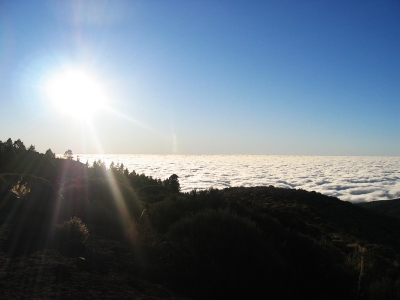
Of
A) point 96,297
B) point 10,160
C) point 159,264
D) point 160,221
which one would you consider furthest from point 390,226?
point 10,160

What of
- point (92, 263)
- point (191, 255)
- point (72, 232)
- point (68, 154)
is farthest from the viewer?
point (68, 154)

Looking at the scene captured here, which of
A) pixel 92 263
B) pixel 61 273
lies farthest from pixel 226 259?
pixel 61 273

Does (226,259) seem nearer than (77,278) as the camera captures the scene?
No

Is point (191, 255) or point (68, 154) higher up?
point (68, 154)

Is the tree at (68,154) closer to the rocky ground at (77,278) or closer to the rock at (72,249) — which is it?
the rocky ground at (77,278)

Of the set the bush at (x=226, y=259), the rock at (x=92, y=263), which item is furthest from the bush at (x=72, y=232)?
the bush at (x=226, y=259)

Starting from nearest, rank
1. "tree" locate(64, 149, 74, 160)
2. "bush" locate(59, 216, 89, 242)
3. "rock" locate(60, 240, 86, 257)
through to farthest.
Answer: "rock" locate(60, 240, 86, 257) < "bush" locate(59, 216, 89, 242) < "tree" locate(64, 149, 74, 160)

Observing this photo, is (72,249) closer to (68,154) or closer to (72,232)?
(72,232)

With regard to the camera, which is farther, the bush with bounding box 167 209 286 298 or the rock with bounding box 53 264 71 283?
the bush with bounding box 167 209 286 298

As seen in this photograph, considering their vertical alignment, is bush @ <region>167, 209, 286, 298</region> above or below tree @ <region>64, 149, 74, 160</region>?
below

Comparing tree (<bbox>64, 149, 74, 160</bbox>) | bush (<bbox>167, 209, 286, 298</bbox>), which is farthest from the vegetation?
tree (<bbox>64, 149, 74, 160</bbox>)

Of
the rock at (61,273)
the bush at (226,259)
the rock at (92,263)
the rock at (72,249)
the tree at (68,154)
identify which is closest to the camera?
the rock at (61,273)

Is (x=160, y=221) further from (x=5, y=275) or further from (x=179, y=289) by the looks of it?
(x=5, y=275)

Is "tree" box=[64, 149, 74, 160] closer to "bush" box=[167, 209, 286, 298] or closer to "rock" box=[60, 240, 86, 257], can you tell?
"rock" box=[60, 240, 86, 257]
